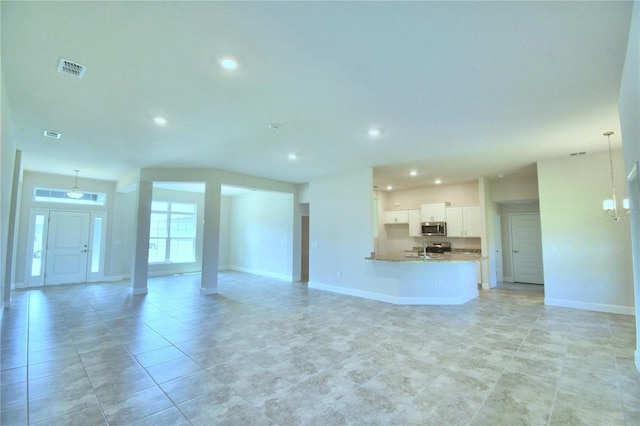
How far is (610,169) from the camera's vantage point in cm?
514

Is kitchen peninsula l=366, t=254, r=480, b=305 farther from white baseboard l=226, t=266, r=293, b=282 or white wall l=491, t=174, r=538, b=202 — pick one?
white baseboard l=226, t=266, r=293, b=282

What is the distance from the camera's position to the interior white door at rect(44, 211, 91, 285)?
7.45 metres

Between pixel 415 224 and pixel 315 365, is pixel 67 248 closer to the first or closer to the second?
pixel 315 365

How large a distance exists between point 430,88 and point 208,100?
234 cm

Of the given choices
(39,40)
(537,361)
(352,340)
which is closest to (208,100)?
(39,40)

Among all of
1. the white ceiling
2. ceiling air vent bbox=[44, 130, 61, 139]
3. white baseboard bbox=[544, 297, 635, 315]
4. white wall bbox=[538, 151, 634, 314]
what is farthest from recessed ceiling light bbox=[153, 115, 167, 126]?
white baseboard bbox=[544, 297, 635, 315]

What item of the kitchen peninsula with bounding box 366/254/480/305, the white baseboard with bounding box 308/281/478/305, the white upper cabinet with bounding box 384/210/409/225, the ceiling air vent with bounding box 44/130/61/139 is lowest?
the white baseboard with bounding box 308/281/478/305

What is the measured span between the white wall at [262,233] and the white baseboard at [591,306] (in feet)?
20.0

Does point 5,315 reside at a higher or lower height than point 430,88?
lower

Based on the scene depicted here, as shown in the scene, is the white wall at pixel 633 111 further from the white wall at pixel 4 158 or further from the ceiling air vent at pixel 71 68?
the white wall at pixel 4 158

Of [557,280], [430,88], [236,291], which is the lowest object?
[236,291]

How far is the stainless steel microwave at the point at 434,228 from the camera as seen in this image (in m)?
8.04

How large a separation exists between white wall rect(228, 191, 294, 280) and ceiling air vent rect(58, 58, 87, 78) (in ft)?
20.1

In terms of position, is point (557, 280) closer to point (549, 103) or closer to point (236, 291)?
point (549, 103)
